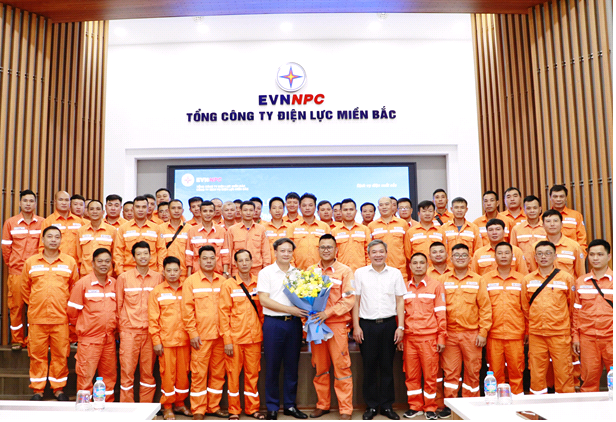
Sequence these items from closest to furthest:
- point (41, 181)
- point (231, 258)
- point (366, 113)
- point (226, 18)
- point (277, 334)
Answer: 1. point (277, 334)
2. point (231, 258)
3. point (41, 181)
4. point (226, 18)
5. point (366, 113)

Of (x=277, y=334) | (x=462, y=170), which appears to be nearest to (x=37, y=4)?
(x=277, y=334)

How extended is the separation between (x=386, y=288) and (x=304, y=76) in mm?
5932

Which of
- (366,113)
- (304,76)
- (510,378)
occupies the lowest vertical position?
(510,378)

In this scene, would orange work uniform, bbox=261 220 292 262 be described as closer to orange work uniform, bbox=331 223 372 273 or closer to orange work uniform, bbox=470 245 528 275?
orange work uniform, bbox=331 223 372 273

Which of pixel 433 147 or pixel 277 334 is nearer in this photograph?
pixel 277 334

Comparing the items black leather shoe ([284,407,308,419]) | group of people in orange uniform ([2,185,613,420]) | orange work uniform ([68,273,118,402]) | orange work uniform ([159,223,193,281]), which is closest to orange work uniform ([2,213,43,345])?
group of people in orange uniform ([2,185,613,420])

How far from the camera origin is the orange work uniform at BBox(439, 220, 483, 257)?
6.14 meters

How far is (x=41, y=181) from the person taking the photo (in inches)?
271

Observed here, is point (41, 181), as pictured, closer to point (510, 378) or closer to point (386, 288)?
point (386, 288)

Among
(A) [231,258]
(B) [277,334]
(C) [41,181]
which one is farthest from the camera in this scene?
(C) [41,181]

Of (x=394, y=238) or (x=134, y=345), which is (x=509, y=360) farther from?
(x=134, y=345)

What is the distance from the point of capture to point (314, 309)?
15.8 feet

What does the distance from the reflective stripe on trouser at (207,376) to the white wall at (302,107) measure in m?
5.39

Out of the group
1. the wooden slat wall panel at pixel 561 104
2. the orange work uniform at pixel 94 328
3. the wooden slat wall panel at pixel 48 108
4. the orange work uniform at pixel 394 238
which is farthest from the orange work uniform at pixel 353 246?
the wooden slat wall panel at pixel 48 108
